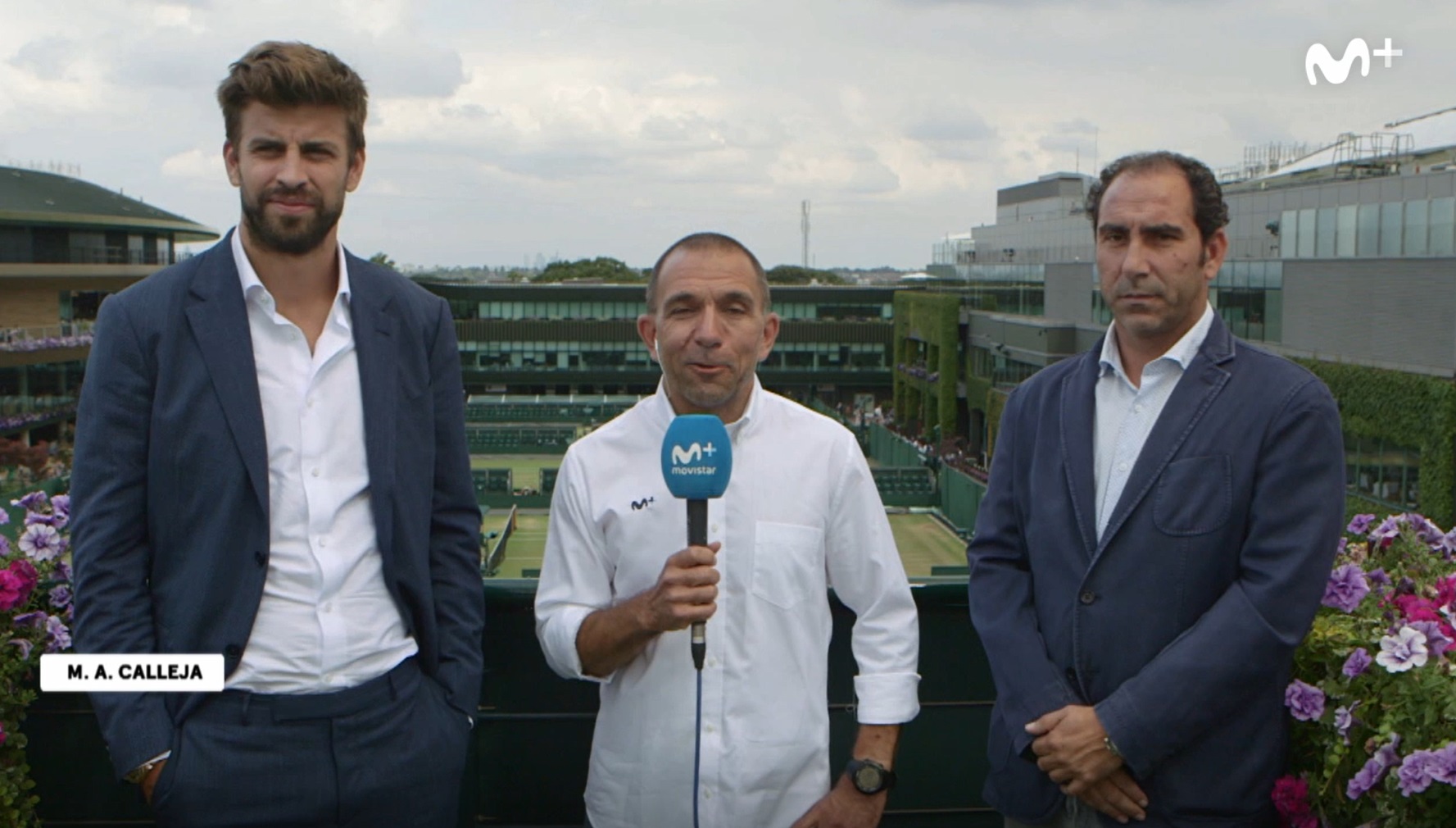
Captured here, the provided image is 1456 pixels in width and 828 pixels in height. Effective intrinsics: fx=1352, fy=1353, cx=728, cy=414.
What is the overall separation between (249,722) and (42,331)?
4948 cm

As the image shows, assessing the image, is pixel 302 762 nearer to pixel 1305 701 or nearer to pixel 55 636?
pixel 55 636

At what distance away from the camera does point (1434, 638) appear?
2932 millimetres

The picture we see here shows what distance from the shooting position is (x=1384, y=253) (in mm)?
29938

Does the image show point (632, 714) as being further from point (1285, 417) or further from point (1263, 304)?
point (1263, 304)

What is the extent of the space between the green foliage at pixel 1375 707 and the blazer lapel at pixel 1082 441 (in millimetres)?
654

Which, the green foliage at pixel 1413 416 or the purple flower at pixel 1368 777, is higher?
the purple flower at pixel 1368 777

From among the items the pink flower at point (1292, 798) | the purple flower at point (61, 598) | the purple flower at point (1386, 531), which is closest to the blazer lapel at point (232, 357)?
the purple flower at point (61, 598)

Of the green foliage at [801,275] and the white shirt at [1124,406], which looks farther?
the green foliage at [801,275]

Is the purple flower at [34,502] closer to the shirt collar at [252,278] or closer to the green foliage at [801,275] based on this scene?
the shirt collar at [252,278]

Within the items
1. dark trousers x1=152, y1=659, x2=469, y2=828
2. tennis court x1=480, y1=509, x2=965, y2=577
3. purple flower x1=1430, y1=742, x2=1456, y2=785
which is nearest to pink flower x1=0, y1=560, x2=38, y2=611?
dark trousers x1=152, y1=659, x2=469, y2=828

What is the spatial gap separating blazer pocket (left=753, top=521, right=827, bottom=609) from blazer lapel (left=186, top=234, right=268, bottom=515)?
1093 mm

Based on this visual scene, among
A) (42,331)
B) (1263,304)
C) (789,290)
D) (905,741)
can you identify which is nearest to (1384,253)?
(1263,304)

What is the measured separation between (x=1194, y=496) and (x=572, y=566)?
144cm

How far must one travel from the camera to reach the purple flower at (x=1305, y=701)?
10.2 feet
